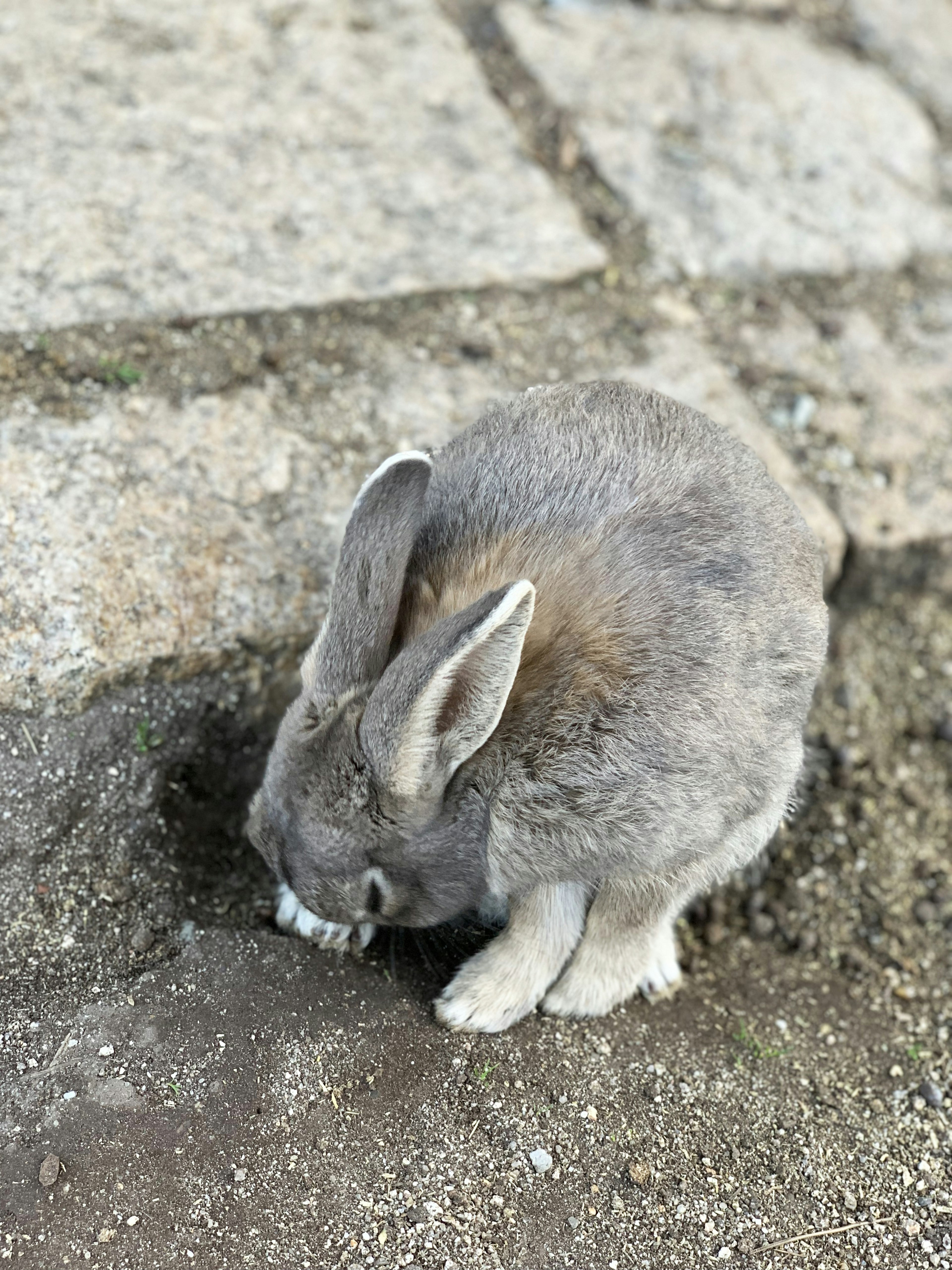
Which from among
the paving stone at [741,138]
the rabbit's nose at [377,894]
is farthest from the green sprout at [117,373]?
the paving stone at [741,138]

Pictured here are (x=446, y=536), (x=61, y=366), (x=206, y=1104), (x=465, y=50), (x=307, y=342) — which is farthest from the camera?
(x=465, y=50)

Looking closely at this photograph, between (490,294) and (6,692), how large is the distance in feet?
8.26

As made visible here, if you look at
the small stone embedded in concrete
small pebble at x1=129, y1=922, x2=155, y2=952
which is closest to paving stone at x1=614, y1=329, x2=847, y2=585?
the small stone embedded in concrete

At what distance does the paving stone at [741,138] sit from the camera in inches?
217

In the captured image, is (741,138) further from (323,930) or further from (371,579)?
(323,930)

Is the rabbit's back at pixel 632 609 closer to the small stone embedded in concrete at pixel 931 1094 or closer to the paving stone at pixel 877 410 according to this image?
the small stone embedded in concrete at pixel 931 1094

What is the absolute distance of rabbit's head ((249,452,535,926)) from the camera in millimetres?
2947

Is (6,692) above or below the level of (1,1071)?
above

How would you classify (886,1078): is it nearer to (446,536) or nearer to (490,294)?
(446,536)

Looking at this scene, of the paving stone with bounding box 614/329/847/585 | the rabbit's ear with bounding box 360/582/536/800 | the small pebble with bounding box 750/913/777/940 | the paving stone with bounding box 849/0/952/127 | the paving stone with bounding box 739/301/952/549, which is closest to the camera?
the rabbit's ear with bounding box 360/582/536/800

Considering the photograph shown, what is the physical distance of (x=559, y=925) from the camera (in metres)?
3.74

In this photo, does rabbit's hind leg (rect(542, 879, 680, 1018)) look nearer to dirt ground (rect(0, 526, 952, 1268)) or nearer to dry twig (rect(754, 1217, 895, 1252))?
dirt ground (rect(0, 526, 952, 1268))

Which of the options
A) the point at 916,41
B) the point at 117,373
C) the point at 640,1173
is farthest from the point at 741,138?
the point at 640,1173

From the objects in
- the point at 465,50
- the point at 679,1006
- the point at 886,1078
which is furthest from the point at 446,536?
the point at 465,50
